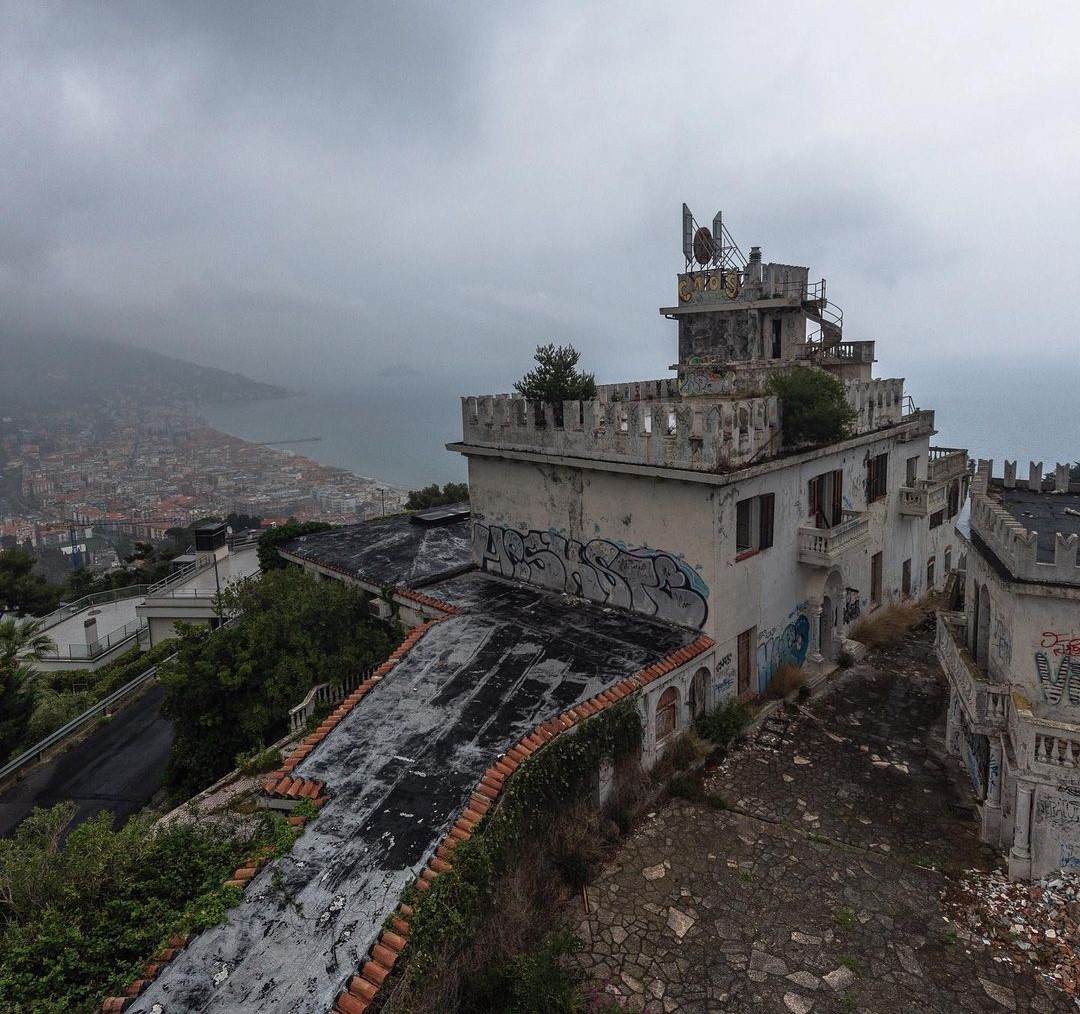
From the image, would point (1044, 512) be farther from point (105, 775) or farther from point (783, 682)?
point (105, 775)

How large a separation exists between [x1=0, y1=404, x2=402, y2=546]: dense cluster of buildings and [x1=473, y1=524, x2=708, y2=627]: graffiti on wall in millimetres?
41193

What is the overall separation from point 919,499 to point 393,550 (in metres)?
17.7

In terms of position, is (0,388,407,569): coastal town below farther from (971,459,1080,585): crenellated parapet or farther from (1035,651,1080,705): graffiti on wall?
(1035,651,1080,705): graffiti on wall

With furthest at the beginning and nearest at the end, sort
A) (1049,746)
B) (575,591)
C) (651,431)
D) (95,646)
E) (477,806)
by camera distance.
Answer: (95,646) → (575,591) → (651,431) → (1049,746) → (477,806)

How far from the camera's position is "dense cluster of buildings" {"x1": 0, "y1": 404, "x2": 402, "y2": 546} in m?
81.3

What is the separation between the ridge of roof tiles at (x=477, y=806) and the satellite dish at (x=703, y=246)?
53.6ft

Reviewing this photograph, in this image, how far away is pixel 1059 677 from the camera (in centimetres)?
1060

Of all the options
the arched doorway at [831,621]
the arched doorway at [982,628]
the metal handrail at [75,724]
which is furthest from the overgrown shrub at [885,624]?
the metal handrail at [75,724]

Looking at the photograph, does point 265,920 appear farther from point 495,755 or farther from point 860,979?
point 860,979

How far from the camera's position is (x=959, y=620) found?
13820 mm

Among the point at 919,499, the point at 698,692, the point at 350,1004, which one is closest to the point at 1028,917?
the point at 698,692

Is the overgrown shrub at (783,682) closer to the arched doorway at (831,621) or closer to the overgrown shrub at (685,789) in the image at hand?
the arched doorway at (831,621)

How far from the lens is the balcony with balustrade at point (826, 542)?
1673 centimetres

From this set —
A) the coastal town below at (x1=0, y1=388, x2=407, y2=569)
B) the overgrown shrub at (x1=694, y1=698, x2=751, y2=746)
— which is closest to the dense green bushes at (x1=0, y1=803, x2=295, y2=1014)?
the overgrown shrub at (x1=694, y1=698, x2=751, y2=746)
